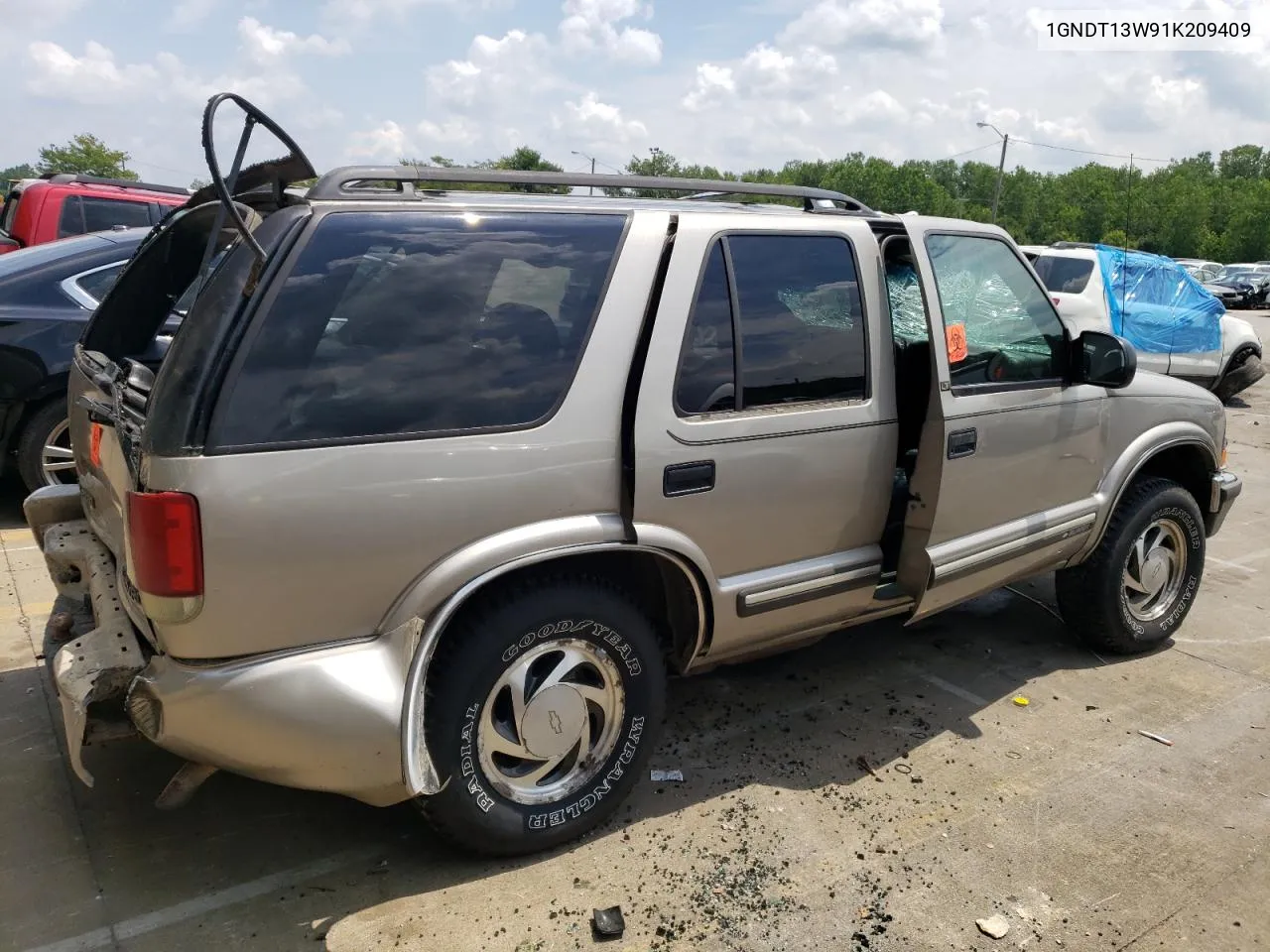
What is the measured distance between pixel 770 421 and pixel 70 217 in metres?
8.80

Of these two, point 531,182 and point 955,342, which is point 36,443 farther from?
point 955,342

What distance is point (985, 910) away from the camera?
2.74 m

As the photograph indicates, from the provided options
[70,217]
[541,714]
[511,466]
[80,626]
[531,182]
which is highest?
[531,182]

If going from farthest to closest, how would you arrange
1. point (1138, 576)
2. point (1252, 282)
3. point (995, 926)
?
point (1252, 282) → point (1138, 576) → point (995, 926)

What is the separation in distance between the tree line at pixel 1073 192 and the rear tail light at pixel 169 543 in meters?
34.7

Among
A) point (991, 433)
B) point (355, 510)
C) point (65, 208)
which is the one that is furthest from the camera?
point (65, 208)

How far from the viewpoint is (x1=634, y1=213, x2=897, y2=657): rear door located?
2.84 meters

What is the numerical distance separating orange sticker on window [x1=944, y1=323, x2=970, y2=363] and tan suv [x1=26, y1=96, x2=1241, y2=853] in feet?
0.04

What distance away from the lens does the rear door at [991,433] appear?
11.3ft

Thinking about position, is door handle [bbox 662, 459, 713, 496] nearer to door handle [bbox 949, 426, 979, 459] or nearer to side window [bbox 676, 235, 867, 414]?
side window [bbox 676, 235, 867, 414]

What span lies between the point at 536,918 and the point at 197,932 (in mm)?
896

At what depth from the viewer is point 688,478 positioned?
2.84m

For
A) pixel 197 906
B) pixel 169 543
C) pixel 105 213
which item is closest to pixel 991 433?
pixel 169 543

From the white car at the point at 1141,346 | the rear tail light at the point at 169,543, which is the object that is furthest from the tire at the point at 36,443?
the white car at the point at 1141,346
